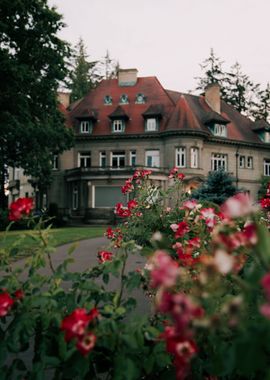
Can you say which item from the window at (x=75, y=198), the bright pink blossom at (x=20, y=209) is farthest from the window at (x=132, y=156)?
the bright pink blossom at (x=20, y=209)

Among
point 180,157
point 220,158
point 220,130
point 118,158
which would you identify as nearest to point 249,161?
point 220,158

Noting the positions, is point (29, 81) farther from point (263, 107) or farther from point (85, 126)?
point (263, 107)

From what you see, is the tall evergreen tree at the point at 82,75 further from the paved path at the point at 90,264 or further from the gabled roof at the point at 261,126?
the paved path at the point at 90,264

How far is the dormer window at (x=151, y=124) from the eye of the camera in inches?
1638

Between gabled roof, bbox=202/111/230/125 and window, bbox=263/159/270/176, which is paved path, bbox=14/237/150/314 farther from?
window, bbox=263/159/270/176

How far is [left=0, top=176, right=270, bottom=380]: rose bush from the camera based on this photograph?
46.1 inches

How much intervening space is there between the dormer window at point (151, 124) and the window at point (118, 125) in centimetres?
248

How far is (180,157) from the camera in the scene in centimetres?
4069

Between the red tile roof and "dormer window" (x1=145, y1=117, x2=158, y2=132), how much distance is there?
1.49 ft

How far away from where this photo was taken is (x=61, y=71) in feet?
88.3

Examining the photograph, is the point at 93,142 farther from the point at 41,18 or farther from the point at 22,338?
the point at 22,338

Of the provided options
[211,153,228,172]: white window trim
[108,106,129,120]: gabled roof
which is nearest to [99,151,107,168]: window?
[108,106,129,120]: gabled roof

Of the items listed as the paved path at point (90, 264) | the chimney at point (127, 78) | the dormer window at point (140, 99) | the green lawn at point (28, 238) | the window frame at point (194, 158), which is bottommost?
the paved path at point (90, 264)

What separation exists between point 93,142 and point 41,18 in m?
18.1
